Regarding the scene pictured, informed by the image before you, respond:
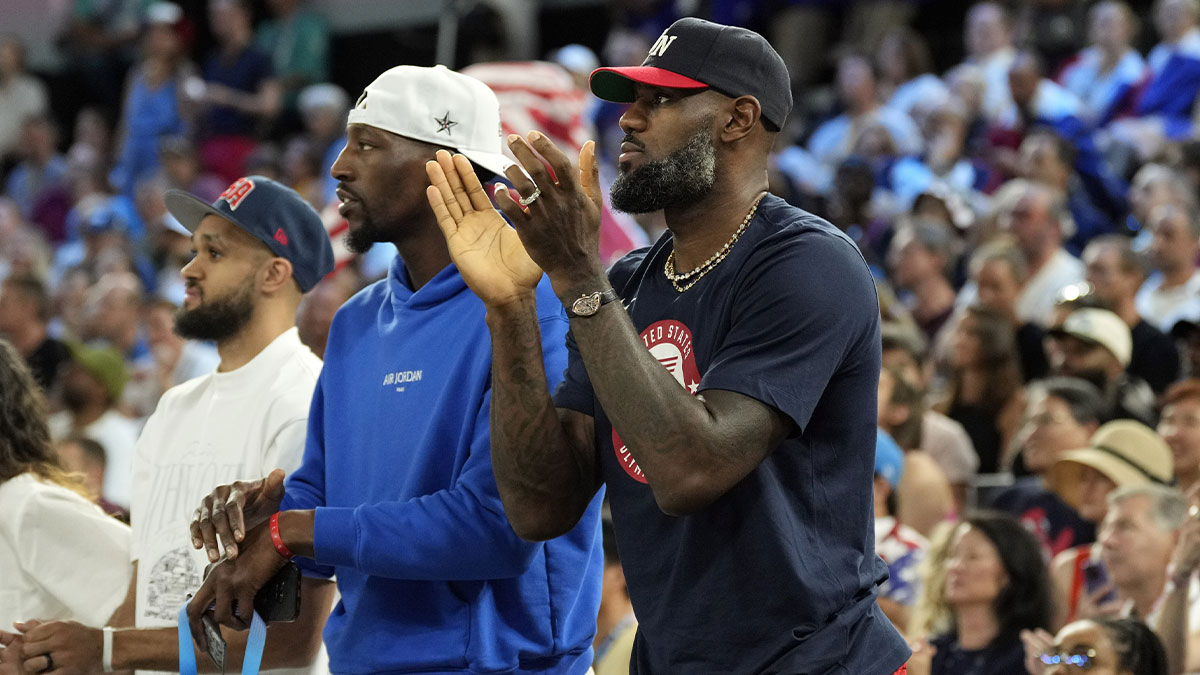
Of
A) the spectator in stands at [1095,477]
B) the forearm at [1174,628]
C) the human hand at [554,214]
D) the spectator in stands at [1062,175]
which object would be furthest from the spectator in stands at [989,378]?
the human hand at [554,214]

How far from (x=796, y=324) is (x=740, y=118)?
17.4 inches

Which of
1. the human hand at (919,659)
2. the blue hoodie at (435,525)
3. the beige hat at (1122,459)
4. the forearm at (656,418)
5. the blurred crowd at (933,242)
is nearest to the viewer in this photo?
the forearm at (656,418)

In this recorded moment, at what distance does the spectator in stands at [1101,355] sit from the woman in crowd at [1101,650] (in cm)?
254

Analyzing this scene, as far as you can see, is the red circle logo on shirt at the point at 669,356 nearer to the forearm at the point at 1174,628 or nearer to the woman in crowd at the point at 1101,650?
the woman in crowd at the point at 1101,650

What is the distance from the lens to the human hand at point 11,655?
3357mm

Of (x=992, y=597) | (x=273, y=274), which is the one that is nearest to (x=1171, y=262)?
(x=992, y=597)

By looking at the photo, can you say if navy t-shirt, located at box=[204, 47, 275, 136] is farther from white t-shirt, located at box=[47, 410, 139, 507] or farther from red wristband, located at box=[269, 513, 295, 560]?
red wristband, located at box=[269, 513, 295, 560]

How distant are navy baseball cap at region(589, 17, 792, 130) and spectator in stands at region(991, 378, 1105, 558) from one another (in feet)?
12.1

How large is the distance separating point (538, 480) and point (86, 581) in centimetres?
181

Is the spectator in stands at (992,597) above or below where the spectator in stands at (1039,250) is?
above

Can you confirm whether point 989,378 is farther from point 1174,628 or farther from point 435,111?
point 435,111

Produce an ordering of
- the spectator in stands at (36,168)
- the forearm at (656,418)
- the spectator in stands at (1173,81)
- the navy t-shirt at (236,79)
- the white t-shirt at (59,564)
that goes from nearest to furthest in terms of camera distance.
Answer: the forearm at (656,418) → the white t-shirt at (59,564) → the spectator in stands at (1173,81) → the navy t-shirt at (236,79) → the spectator in stands at (36,168)

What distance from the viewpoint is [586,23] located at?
599 inches

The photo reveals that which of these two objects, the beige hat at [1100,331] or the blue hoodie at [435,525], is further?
the beige hat at [1100,331]
